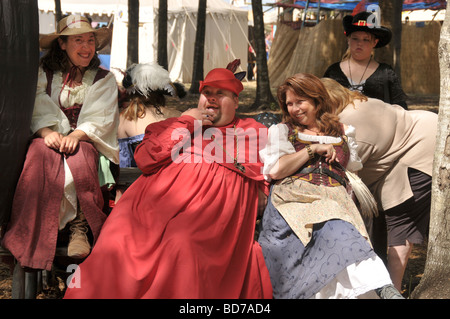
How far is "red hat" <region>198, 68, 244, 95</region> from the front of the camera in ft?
11.3

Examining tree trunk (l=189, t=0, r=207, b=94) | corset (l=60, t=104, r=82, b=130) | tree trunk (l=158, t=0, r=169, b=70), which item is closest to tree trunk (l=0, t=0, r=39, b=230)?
corset (l=60, t=104, r=82, b=130)

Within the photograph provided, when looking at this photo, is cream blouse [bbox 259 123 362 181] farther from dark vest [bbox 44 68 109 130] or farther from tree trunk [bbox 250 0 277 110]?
tree trunk [bbox 250 0 277 110]

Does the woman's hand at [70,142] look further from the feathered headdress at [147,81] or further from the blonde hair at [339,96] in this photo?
the blonde hair at [339,96]

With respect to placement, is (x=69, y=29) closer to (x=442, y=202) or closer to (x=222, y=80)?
(x=222, y=80)

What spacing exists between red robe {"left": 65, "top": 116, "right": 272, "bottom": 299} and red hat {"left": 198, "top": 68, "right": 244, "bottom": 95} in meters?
0.23

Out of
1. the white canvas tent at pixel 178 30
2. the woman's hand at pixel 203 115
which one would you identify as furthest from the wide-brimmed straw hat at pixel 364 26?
the white canvas tent at pixel 178 30

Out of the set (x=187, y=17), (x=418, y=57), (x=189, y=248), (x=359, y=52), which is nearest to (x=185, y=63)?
(x=187, y=17)

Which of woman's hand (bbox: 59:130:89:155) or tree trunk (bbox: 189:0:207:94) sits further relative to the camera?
tree trunk (bbox: 189:0:207:94)

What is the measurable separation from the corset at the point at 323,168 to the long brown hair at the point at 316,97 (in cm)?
9

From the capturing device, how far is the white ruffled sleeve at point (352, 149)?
3.45 meters

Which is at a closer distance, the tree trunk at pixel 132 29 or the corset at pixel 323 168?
the corset at pixel 323 168

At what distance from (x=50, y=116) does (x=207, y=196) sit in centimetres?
112

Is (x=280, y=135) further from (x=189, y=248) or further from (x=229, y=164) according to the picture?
(x=189, y=248)

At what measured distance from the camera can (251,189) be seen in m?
3.42
